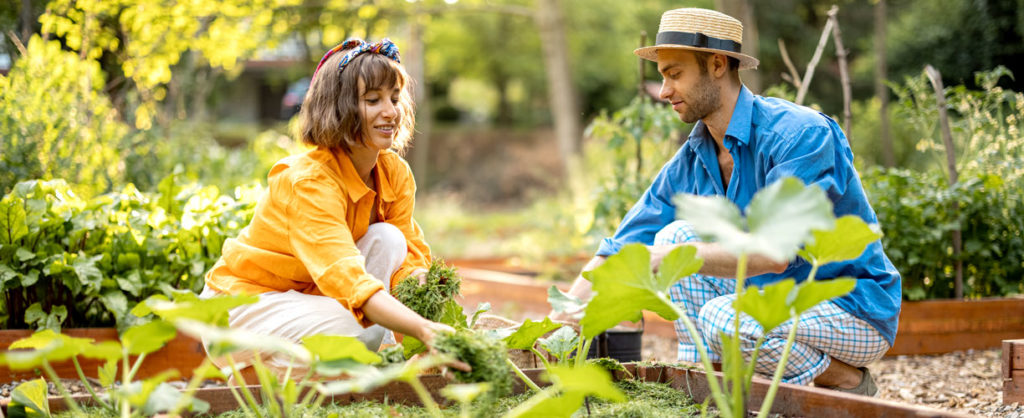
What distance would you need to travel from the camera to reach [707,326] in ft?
7.44

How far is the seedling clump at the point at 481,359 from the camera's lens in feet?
5.02

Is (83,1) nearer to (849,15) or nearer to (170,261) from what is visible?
(170,261)

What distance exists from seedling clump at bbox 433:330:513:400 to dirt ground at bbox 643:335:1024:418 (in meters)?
0.97

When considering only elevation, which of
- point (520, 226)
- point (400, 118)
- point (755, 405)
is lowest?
point (520, 226)

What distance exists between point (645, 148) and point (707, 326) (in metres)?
3.26

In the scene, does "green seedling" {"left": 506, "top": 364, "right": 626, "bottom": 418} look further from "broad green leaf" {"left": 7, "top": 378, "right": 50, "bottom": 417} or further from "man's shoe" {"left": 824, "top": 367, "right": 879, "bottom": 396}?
"man's shoe" {"left": 824, "top": 367, "right": 879, "bottom": 396}

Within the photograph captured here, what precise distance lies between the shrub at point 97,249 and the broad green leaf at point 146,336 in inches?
62.2

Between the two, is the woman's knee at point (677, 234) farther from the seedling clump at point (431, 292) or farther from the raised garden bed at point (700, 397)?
the seedling clump at point (431, 292)

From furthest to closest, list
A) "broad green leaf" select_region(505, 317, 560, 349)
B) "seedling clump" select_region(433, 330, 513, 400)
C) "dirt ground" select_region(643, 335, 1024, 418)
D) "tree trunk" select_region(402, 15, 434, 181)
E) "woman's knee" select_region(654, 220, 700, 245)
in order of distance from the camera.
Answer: "tree trunk" select_region(402, 15, 434, 181)
"dirt ground" select_region(643, 335, 1024, 418)
"woman's knee" select_region(654, 220, 700, 245)
"broad green leaf" select_region(505, 317, 560, 349)
"seedling clump" select_region(433, 330, 513, 400)

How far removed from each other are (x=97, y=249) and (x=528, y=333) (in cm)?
198

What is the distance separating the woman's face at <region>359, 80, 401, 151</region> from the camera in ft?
7.29

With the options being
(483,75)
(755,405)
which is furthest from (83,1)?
(483,75)

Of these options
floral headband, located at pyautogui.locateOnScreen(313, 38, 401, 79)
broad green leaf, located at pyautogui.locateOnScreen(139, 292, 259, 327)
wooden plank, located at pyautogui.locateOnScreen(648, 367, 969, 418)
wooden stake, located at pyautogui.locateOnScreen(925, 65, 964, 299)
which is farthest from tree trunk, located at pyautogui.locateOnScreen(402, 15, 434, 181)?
broad green leaf, located at pyautogui.locateOnScreen(139, 292, 259, 327)

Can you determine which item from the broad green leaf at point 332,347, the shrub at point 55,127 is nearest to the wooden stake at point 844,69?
the broad green leaf at point 332,347
